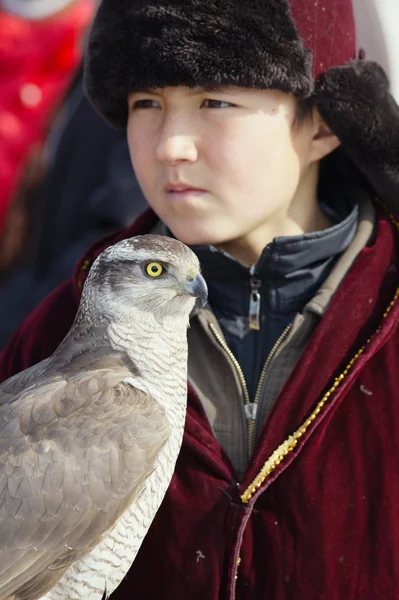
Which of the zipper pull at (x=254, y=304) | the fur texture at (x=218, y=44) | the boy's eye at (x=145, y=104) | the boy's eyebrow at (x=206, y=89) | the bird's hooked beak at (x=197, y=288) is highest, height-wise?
the fur texture at (x=218, y=44)

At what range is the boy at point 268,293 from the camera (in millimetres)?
2100

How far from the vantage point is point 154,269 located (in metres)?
2.12

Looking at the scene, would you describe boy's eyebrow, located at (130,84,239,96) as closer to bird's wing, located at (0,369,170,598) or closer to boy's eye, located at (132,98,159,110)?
boy's eye, located at (132,98,159,110)

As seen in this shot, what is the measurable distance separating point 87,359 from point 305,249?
0.57m

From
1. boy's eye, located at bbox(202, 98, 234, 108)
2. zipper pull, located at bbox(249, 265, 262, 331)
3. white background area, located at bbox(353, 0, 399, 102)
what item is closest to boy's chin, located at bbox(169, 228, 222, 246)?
zipper pull, located at bbox(249, 265, 262, 331)

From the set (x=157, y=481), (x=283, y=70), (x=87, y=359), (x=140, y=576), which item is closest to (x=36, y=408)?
(x=87, y=359)

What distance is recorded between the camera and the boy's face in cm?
220

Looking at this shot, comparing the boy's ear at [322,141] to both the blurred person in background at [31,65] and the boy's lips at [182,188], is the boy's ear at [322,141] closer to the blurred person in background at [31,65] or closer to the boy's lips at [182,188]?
the boy's lips at [182,188]

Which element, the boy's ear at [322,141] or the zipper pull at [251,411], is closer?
the zipper pull at [251,411]

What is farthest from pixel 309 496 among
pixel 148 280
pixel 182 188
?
pixel 182 188

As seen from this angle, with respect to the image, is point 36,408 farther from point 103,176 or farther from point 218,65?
point 103,176

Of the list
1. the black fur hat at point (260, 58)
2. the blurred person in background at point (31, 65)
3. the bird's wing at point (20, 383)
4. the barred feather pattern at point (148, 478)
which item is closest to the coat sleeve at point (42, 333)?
the bird's wing at point (20, 383)

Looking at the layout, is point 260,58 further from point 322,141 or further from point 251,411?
point 251,411

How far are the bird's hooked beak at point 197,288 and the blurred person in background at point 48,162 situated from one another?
1.89m
